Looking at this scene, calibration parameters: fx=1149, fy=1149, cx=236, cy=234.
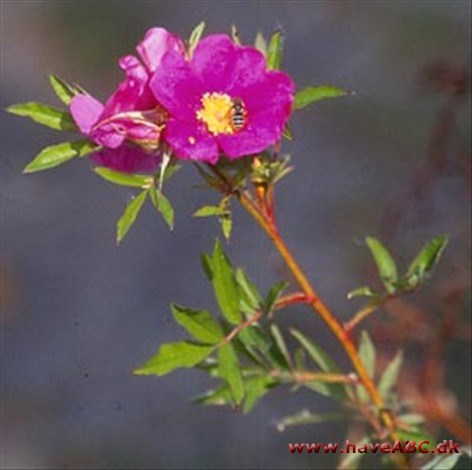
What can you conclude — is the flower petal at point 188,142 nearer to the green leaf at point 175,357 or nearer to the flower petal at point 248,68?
the flower petal at point 248,68

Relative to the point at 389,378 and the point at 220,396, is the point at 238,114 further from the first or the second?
the point at 389,378

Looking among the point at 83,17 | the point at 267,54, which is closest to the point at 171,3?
the point at 83,17

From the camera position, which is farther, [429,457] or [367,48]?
[367,48]

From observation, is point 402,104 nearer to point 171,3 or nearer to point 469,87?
point 469,87

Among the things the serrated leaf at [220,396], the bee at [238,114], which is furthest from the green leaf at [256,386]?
the bee at [238,114]


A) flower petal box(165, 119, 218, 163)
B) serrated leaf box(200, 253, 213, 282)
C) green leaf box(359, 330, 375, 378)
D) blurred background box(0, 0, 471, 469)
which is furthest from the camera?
blurred background box(0, 0, 471, 469)

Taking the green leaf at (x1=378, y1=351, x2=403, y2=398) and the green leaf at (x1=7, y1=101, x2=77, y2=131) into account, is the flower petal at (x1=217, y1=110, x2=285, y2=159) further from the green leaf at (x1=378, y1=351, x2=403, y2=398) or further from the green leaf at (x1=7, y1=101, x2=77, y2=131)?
the green leaf at (x1=378, y1=351, x2=403, y2=398)

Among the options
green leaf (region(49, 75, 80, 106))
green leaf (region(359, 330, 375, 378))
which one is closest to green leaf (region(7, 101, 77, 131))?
green leaf (region(49, 75, 80, 106))
